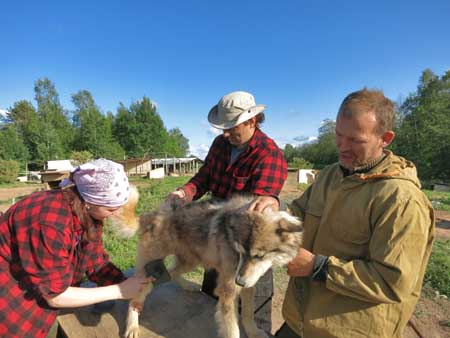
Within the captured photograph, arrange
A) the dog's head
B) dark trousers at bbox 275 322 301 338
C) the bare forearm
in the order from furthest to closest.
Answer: dark trousers at bbox 275 322 301 338
the dog's head
the bare forearm

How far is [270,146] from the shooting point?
2846mm

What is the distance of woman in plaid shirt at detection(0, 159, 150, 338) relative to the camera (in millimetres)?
1722

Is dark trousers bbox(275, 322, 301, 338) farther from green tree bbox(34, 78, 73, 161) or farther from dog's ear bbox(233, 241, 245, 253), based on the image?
green tree bbox(34, 78, 73, 161)

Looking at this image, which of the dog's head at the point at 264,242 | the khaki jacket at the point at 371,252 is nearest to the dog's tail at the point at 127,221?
the dog's head at the point at 264,242

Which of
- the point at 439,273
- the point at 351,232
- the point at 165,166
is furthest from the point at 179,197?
the point at 165,166

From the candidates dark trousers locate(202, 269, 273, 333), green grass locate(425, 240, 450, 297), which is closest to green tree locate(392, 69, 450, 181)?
green grass locate(425, 240, 450, 297)

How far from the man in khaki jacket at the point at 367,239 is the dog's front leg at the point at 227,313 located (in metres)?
0.75

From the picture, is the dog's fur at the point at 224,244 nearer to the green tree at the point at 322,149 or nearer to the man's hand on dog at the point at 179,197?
the man's hand on dog at the point at 179,197

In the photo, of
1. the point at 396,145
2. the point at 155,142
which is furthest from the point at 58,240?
the point at 155,142

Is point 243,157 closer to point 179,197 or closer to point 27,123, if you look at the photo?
point 179,197

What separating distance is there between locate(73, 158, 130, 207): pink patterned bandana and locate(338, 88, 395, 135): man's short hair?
5.71 ft

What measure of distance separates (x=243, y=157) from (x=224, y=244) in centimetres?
96

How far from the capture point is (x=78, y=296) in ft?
6.36

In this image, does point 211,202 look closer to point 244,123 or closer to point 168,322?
point 244,123
